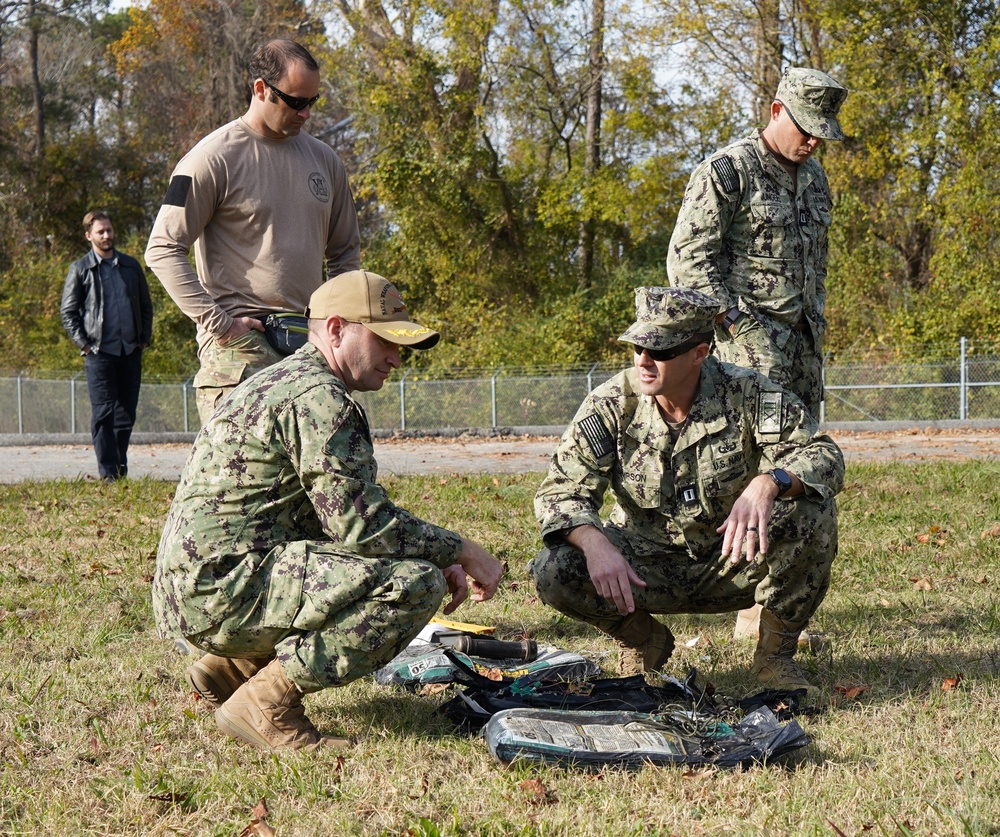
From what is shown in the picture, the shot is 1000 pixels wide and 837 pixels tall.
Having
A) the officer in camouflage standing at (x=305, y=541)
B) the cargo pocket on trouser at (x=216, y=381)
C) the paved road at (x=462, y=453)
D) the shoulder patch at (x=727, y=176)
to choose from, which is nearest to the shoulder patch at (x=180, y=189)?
the cargo pocket on trouser at (x=216, y=381)

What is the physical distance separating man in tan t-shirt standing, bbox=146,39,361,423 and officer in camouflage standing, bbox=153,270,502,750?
1.09m

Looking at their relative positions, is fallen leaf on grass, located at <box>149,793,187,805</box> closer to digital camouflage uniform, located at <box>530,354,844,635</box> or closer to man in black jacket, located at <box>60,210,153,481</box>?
digital camouflage uniform, located at <box>530,354,844,635</box>

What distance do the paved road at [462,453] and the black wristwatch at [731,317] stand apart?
254 inches

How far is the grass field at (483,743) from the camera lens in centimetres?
300

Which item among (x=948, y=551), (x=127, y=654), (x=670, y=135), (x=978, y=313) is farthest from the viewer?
(x=670, y=135)

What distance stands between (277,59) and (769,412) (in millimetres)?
2349

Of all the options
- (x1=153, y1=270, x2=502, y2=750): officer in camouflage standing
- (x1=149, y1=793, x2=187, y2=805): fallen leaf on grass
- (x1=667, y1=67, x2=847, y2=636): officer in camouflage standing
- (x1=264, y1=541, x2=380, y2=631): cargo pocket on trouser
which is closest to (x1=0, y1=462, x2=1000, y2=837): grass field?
(x1=149, y1=793, x2=187, y2=805): fallen leaf on grass

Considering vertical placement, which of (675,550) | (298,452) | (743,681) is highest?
(298,452)

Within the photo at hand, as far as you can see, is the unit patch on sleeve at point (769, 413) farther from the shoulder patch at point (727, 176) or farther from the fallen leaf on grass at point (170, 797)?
the fallen leaf on grass at point (170, 797)

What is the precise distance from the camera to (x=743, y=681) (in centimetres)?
435

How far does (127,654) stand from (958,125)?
2030cm

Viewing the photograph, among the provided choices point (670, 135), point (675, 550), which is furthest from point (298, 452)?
point (670, 135)

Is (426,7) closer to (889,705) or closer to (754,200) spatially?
(754,200)

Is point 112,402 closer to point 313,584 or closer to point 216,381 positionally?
point 216,381
